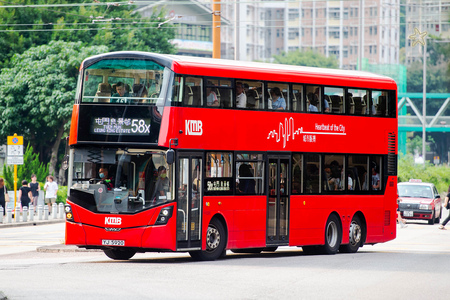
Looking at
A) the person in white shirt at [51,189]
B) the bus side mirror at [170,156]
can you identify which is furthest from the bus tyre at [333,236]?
the person in white shirt at [51,189]

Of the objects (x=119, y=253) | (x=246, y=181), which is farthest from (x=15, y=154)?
(x=246, y=181)

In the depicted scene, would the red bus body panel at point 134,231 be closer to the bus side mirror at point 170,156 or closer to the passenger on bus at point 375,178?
the bus side mirror at point 170,156

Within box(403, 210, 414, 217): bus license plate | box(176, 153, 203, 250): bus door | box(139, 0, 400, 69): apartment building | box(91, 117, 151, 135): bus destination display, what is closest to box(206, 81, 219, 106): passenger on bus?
box(176, 153, 203, 250): bus door

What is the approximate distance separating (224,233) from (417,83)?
111 m

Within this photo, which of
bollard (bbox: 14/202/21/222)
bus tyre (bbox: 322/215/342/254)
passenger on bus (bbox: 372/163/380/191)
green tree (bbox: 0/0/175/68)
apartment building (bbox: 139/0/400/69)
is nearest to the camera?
bus tyre (bbox: 322/215/342/254)

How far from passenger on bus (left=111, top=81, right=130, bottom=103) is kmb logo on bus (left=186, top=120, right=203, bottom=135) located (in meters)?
1.22

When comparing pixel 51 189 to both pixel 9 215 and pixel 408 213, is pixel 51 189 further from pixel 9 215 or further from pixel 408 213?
pixel 408 213

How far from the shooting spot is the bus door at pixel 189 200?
17.2 m

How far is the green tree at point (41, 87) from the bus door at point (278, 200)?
28.9 meters

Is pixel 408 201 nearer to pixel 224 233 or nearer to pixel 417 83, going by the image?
pixel 224 233

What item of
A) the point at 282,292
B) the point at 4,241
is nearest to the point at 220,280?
the point at 282,292

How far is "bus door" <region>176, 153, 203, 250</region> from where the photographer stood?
1722 cm

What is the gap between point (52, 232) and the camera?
30219 mm

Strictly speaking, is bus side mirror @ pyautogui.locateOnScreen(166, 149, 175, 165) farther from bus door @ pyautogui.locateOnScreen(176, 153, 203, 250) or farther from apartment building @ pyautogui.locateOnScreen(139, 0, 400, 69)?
apartment building @ pyautogui.locateOnScreen(139, 0, 400, 69)
